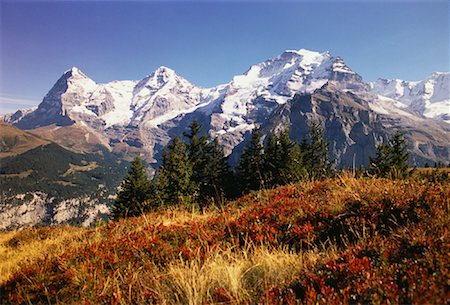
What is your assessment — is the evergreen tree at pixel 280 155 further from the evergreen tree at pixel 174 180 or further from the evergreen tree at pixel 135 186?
the evergreen tree at pixel 135 186

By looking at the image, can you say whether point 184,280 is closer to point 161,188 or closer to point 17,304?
point 17,304

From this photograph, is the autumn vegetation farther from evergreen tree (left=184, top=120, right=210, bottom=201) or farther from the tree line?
evergreen tree (left=184, top=120, right=210, bottom=201)

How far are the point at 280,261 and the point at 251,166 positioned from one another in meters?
45.6

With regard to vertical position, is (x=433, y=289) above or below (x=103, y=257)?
above

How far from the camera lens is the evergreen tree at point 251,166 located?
47963mm

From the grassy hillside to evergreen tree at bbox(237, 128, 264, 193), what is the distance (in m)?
39.6

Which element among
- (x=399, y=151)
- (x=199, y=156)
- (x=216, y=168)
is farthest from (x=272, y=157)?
(x=399, y=151)

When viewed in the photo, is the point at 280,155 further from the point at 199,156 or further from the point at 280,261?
the point at 280,261

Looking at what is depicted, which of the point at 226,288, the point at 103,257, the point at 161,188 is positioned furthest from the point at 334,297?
the point at 161,188

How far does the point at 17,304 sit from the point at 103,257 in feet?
4.95

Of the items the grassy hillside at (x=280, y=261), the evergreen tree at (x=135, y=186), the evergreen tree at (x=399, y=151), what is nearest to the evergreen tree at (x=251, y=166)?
the evergreen tree at (x=135, y=186)

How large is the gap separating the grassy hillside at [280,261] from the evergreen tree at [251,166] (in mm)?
39622

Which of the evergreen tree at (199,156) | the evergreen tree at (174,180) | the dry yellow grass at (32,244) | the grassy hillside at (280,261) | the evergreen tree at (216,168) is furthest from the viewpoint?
→ the evergreen tree at (199,156)

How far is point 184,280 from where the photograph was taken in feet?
15.2
